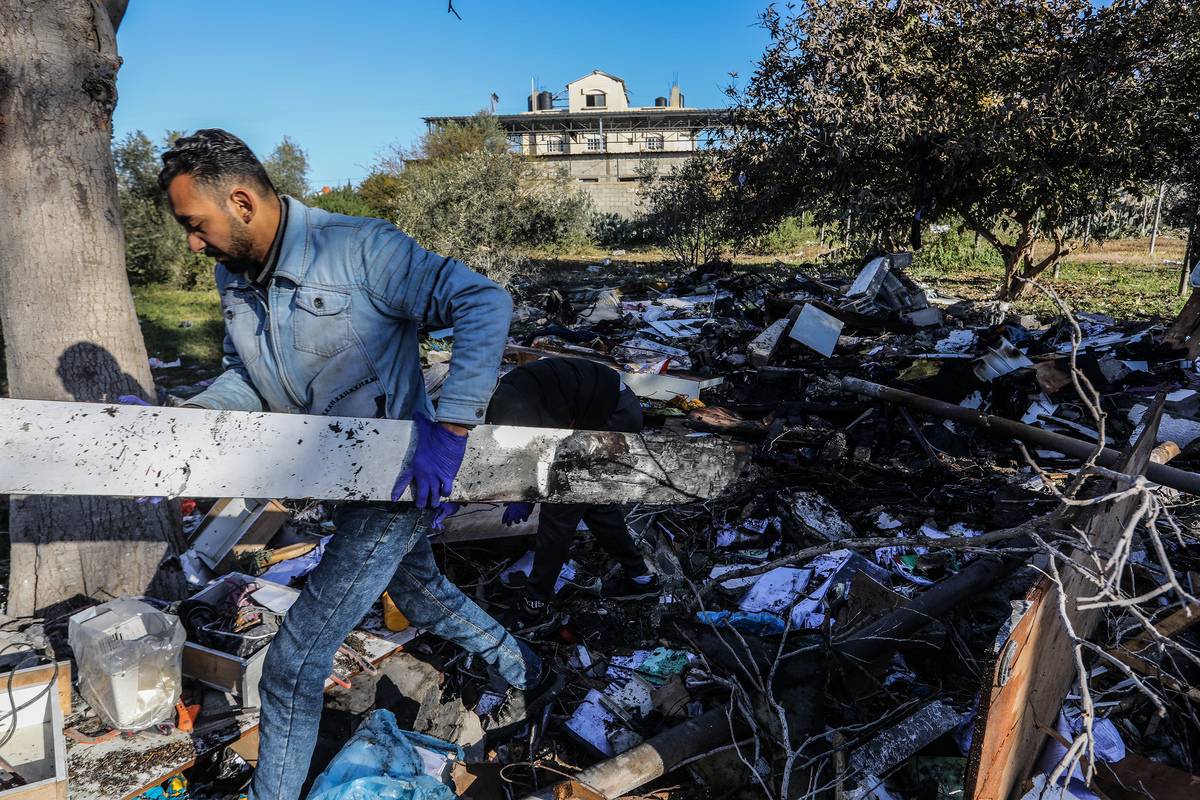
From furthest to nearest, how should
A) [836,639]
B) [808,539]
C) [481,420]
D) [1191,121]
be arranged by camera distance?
[1191,121]
[808,539]
[836,639]
[481,420]

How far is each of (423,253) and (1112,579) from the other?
5.28 feet

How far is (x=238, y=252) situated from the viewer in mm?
1689

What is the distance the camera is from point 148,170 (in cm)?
1534

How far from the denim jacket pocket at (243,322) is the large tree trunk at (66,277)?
1.17 metres

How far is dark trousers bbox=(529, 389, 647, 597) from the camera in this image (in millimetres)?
2943

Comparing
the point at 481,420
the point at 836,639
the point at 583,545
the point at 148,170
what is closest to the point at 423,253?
the point at 481,420

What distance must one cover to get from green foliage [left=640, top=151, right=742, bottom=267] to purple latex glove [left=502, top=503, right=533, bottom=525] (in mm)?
10161

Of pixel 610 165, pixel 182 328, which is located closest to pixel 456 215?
pixel 182 328

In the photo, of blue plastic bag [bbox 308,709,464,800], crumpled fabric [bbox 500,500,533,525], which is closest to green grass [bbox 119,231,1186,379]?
crumpled fabric [bbox 500,500,533,525]

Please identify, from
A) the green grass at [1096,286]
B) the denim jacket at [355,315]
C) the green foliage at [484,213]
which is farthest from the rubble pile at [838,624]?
the green foliage at [484,213]

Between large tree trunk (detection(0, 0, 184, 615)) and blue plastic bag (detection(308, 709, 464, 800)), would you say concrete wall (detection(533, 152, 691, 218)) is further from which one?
blue plastic bag (detection(308, 709, 464, 800))

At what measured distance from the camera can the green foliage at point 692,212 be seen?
45.7 feet

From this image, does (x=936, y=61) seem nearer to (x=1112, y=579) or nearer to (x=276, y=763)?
(x=1112, y=579)

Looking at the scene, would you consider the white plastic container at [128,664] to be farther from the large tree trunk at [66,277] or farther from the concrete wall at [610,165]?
the concrete wall at [610,165]
